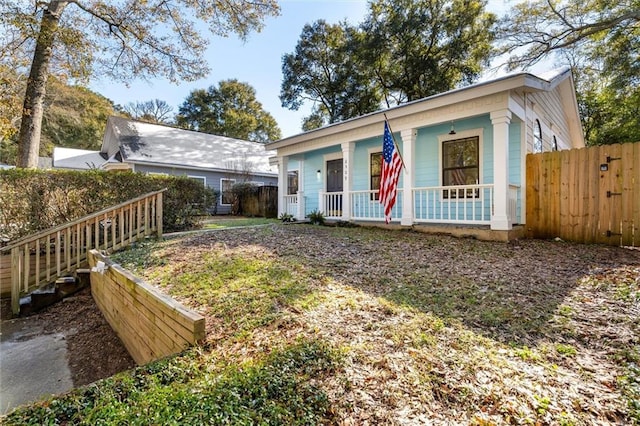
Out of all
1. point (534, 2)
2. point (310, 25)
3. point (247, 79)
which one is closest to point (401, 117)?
point (534, 2)

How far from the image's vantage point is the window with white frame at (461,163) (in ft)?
25.0

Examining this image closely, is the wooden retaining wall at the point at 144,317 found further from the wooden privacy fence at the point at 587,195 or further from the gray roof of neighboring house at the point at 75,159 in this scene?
the gray roof of neighboring house at the point at 75,159

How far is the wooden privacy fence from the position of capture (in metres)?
5.72

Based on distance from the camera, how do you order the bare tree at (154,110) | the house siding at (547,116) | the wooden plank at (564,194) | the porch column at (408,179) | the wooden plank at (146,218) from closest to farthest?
1. the wooden plank at (564,194)
2. the wooden plank at (146,218)
3. the house siding at (547,116)
4. the porch column at (408,179)
5. the bare tree at (154,110)

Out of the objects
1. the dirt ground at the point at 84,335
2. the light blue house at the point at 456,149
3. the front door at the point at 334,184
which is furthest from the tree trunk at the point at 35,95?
the front door at the point at 334,184

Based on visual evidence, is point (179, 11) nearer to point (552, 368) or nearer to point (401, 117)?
point (401, 117)

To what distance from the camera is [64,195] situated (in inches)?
251

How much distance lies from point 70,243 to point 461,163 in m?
8.93

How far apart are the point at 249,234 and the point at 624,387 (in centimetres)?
626

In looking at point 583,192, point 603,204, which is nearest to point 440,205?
point 583,192

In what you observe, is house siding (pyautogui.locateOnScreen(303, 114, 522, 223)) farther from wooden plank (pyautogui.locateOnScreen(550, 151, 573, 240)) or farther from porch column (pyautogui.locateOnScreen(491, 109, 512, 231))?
porch column (pyautogui.locateOnScreen(491, 109, 512, 231))

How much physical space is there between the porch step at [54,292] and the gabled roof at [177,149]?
32.7 ft

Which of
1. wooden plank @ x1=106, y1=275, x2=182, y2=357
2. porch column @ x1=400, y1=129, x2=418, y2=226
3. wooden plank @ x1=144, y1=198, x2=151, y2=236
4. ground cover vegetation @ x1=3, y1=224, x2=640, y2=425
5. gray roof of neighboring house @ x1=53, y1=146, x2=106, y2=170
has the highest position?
gray roof of neighboring house @ x1=53, y1=146, x2=106, y2=170

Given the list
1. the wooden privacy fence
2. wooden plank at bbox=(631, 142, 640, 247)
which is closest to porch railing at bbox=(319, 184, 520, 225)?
the wooden privacy fence
